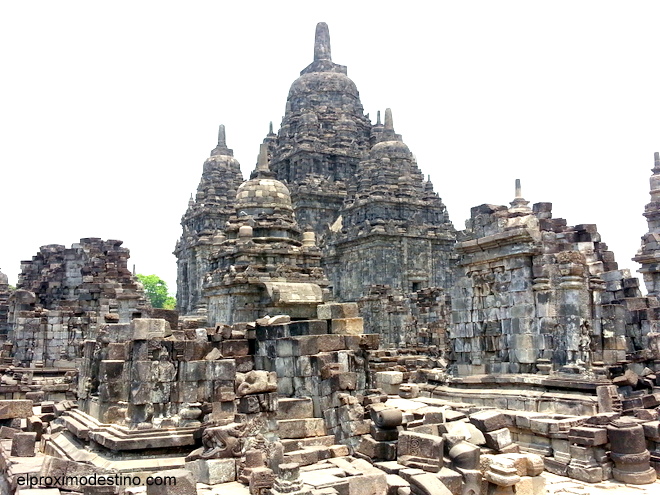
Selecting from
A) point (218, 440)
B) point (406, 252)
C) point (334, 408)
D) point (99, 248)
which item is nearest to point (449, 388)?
point (334, 408)

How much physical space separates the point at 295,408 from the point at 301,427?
0.31 meters

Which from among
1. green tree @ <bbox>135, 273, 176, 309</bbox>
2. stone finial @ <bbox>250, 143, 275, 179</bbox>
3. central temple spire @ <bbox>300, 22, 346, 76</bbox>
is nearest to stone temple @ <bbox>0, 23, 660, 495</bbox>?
stone finial @ <bbox>250, 143, 275, 179</bbox>

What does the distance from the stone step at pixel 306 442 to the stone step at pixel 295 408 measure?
399mm

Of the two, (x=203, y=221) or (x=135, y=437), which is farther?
(x=203, y=221)

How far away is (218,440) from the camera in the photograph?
8.62 metres

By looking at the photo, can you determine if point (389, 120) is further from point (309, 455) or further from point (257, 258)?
point (309, 455)

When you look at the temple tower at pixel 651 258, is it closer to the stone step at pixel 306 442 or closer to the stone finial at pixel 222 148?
the stone step at pixel 306 442

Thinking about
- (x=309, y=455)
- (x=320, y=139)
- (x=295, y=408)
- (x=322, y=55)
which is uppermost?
(x=322, y=55)

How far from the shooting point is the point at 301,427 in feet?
33.1

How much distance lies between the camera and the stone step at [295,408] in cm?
1016

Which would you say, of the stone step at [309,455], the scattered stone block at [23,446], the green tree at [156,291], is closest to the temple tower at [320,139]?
the scattered stone block at [23,446]

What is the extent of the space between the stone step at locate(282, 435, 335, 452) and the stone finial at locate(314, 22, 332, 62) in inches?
1559

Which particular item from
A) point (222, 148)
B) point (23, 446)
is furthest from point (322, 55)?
point (23, 446)

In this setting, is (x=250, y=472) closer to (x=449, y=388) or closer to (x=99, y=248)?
(x=449, y=388)
